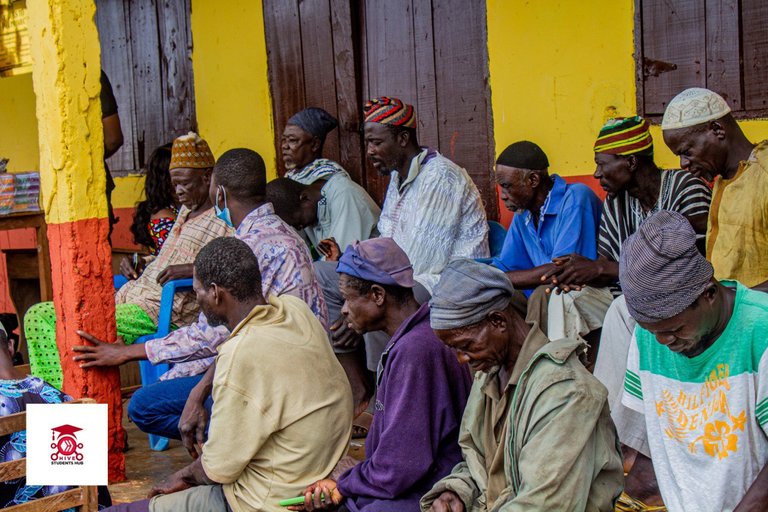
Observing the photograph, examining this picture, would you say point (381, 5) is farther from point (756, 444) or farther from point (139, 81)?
point (756, 444)

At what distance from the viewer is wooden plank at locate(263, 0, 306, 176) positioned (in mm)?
7094

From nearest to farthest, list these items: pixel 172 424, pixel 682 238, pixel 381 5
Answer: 1. pixel 682 238
2. pixel 172 424
3. pixel 381 5

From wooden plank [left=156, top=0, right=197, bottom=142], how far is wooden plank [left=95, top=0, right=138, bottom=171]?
0.45 meters

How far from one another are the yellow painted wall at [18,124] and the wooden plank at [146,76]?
136cm

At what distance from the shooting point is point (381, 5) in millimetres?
6594

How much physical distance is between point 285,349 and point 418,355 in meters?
0.50

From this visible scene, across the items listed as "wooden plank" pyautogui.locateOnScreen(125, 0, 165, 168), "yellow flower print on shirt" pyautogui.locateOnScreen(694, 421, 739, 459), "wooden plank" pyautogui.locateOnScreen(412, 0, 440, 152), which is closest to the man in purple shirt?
"yellow flower print on shirt" pyautogui.locateOnScreen(694, 421, 739, 459)

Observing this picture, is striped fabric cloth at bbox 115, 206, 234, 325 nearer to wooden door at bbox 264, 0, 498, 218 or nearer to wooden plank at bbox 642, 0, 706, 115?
wooden door at bbox 264, 0, 498, 218

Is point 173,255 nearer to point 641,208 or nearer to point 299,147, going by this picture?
point 299,147

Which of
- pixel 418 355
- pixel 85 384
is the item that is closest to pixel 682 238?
pixel 418 355

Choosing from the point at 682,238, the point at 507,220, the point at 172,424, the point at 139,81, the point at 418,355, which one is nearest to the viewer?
the point at 682,238

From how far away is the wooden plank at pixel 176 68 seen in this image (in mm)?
7793

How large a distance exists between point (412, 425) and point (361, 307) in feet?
2.05

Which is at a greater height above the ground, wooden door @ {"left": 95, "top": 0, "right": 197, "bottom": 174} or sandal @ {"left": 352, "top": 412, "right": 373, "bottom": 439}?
wooden door @ {"left": 95, "top": 0, "right": 197, "bottom": 174}
